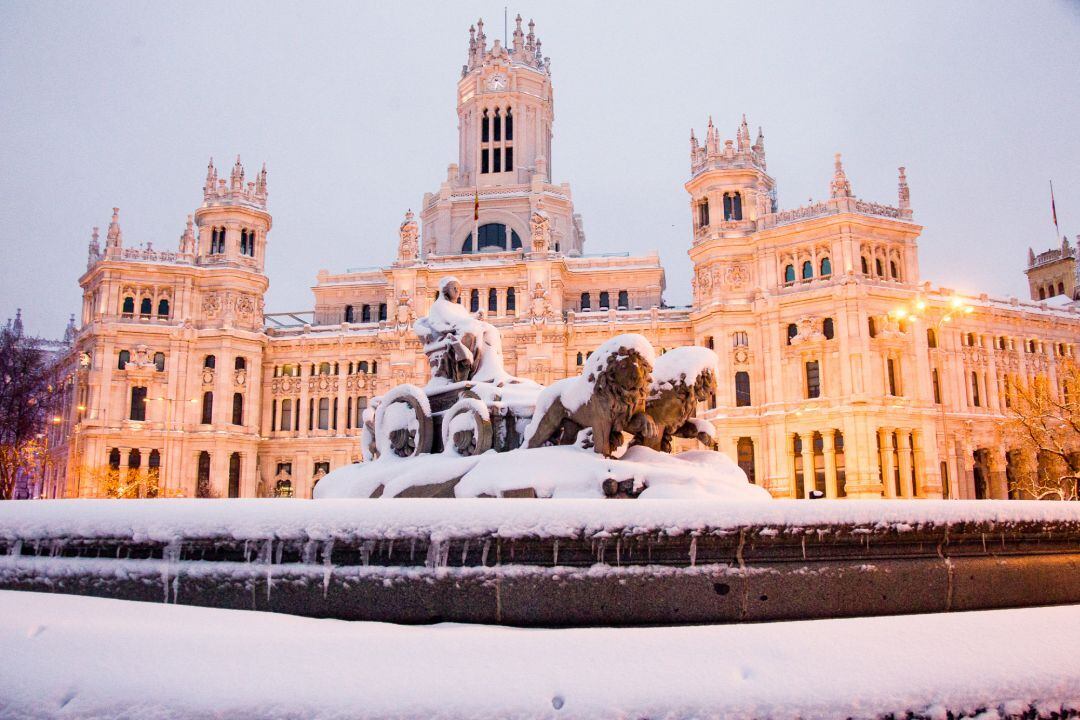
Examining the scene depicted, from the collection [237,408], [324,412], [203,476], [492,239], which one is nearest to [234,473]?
[203,476]

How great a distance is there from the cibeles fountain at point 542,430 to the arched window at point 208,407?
171 feet

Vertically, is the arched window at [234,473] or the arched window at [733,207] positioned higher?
the arched window at [733,207]

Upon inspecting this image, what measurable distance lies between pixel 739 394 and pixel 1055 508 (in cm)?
4878

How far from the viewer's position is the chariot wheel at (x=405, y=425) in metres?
13.1

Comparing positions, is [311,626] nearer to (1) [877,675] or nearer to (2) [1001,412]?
(1) [877,675]

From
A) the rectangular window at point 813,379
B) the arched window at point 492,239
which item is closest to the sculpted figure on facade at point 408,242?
the arched window at point 492,239

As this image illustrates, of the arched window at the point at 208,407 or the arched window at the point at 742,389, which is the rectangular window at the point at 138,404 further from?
the arched window at the point at 742,389

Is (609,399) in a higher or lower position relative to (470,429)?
higher

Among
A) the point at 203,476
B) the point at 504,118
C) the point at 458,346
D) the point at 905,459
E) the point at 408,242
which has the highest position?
the point at 504,118

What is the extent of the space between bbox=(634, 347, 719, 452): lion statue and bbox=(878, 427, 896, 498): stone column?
42723mm

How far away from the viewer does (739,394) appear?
55.0m

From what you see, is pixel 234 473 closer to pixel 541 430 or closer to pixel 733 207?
pixel 733 207

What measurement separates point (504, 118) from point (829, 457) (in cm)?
4537

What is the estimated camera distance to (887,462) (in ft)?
163
